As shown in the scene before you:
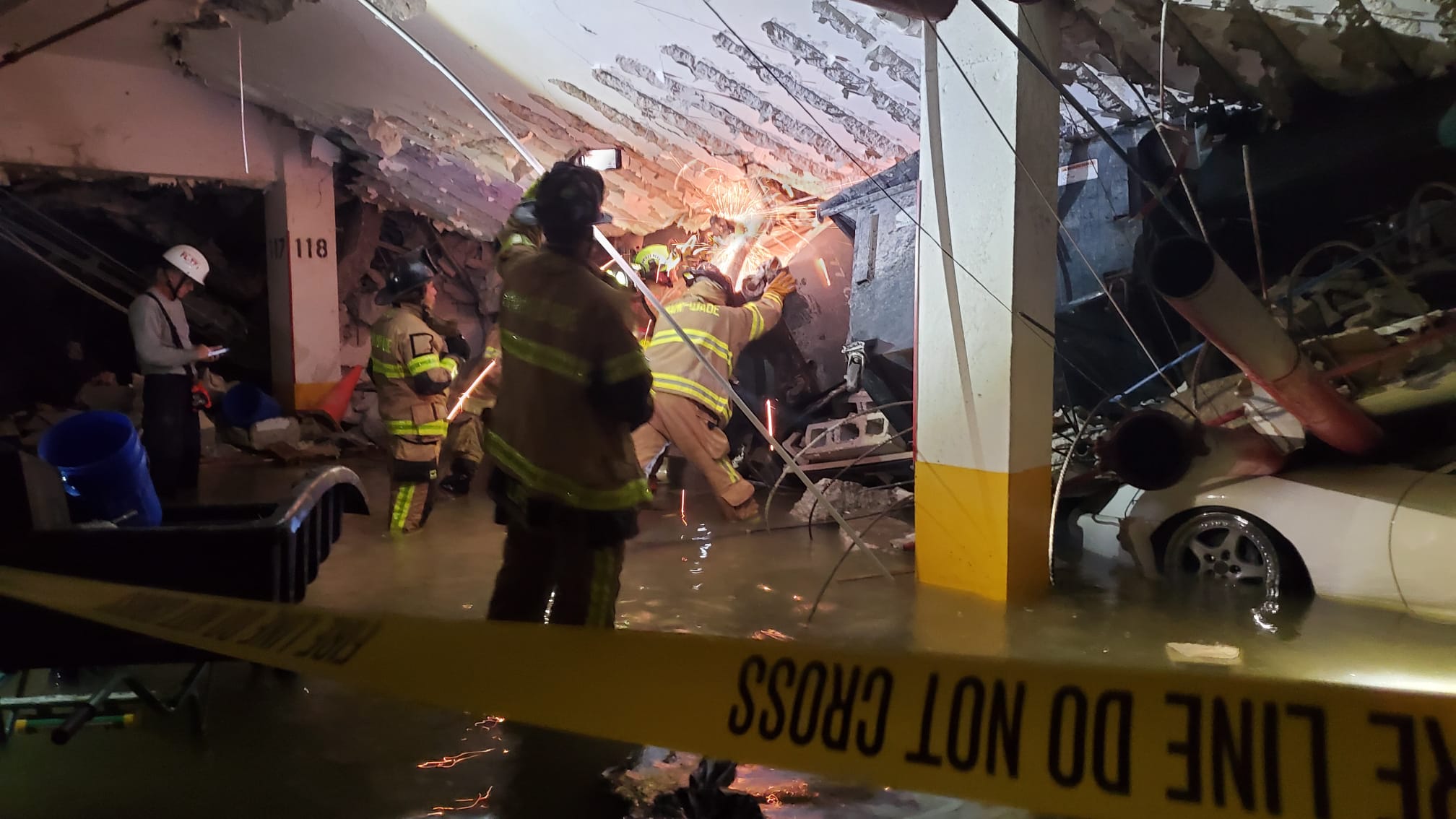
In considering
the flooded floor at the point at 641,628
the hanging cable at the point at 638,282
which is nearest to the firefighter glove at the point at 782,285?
the flooded floor at the point at 641,628

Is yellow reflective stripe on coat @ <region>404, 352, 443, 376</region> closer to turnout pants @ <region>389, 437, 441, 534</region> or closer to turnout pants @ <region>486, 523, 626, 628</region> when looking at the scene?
turnout pants @ <region>389, 437, 441, 534</region>

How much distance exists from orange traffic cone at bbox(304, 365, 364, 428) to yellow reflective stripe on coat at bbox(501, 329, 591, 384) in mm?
7541

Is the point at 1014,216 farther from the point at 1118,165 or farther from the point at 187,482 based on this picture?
the point at 187,482

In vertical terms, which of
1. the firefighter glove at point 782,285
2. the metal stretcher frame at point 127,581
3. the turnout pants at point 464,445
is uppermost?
the firefighter glove at point 782,285

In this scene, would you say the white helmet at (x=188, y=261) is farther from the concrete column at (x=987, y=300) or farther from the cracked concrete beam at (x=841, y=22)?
the concrete column at (x=987, y=300)

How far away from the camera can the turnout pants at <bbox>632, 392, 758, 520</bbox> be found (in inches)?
212

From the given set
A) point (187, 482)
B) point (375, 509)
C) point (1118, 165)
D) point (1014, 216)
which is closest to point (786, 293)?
point (1118, 165)

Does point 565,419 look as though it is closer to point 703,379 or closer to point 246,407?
point 703,379

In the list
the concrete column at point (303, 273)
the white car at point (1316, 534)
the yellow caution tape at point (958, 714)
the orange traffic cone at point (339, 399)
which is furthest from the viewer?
the orange traffic cone at point (339, 399)

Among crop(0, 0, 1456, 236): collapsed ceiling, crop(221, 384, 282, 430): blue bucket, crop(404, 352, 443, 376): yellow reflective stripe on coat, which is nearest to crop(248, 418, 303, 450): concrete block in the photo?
crop(221, 384, 282, 430): blue bucket

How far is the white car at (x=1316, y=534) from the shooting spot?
3.17 m

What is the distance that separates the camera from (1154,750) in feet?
3.59

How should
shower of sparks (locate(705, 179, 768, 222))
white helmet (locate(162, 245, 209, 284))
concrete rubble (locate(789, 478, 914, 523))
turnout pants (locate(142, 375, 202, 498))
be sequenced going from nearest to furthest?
concrete rubble (locate(789, 478, 914, 523)), turnout pants (locate(142, 375, 202, 498)), white helmet (locate(162, 245, 209, 284)), shower of sparks (locate(705, 179, 768, 222))

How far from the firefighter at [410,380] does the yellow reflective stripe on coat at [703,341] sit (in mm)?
1335
